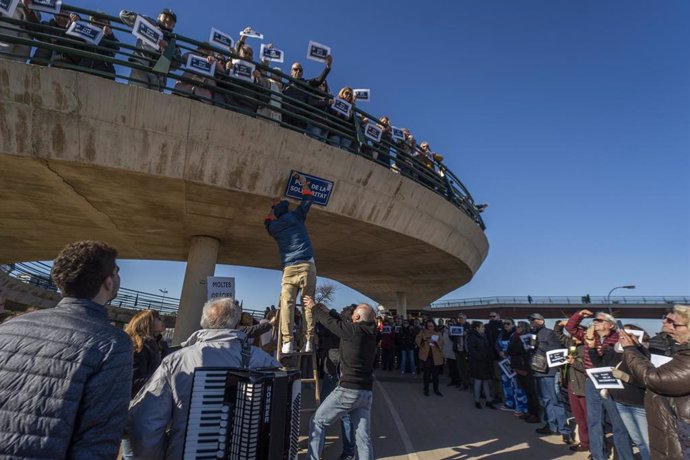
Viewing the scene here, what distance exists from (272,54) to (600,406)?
991 cm

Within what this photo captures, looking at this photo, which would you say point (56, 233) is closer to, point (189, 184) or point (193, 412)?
point (189, 184)

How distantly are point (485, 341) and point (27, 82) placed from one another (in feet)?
36.4

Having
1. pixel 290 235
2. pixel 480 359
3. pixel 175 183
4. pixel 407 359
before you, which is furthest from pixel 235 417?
pixel 407 359

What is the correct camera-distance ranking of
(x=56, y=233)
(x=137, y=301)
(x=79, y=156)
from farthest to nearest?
(x=137, y=301), (x=56, y=233), (x=79, y=156)

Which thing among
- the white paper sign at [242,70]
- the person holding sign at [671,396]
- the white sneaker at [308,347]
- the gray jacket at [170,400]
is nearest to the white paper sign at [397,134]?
the white paper sign at [242,70]

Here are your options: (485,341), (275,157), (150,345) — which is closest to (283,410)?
(150,345)

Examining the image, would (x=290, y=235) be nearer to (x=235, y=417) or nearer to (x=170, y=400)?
(x=170, y=400)

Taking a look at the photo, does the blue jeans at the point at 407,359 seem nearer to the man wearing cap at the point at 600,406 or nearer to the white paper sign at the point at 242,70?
the man wearing cap at the point at 600,406

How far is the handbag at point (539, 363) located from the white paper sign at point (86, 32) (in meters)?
10.8

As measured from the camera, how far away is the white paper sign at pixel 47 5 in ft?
21.0

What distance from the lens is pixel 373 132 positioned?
9.89 meters

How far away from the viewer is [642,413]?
4.67 m

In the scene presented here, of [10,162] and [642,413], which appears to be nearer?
[642,413]

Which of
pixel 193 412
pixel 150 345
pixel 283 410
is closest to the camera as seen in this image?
pixel 193 412
